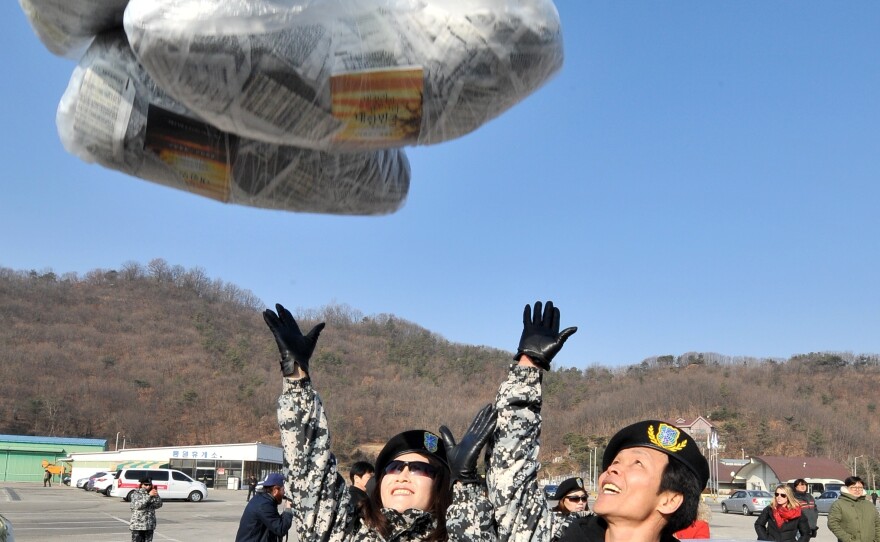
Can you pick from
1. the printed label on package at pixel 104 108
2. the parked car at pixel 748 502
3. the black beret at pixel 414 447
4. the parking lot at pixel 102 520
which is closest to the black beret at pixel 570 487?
the black beret at pixel 414 447

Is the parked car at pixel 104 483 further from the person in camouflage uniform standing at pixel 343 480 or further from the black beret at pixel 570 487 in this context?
the person in camouflage uniform standing at pixel 343 480

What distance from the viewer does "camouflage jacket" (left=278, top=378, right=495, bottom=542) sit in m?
2.22

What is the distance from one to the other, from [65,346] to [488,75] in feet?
373

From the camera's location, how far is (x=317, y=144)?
2.18m

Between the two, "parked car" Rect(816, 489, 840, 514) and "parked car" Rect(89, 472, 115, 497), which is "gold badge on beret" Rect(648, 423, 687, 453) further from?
"parked car" Rect(89, 472, 115, 497)

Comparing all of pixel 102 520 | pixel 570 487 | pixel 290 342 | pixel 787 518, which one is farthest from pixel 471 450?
pixel 102 520

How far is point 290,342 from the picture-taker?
2281mm

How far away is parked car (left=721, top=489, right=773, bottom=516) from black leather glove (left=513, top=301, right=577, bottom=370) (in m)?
30.9

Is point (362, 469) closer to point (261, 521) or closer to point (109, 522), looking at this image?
point (261, 521)

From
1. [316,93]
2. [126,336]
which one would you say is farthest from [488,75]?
[126,336]

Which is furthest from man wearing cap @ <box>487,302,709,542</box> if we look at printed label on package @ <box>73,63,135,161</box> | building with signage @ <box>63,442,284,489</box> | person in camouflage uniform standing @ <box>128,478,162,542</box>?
building with signage @ <box>63,442,284,489</box>

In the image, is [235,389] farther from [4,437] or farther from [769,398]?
[769,398]

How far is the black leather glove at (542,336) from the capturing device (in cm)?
212

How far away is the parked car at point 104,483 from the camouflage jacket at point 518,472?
32.2 m
